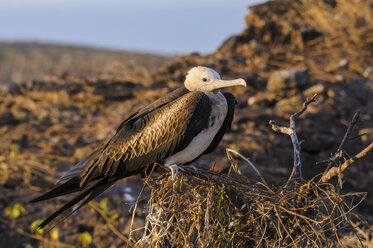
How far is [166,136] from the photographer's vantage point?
3.53 metres

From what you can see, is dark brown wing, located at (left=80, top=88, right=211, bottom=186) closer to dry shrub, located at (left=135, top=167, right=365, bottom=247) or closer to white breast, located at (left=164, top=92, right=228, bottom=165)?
white breast, located at (left=164, top=92, right=228, bottom=165)

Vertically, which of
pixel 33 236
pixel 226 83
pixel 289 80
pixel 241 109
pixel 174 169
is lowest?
pixel 33 236

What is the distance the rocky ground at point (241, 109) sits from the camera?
5.70 metres

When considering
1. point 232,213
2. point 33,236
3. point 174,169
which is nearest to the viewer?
point 232,213

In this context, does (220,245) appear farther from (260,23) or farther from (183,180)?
(260,23)

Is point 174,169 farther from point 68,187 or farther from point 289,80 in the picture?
point 289,80

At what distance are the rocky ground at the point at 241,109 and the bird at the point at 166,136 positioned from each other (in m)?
0.96

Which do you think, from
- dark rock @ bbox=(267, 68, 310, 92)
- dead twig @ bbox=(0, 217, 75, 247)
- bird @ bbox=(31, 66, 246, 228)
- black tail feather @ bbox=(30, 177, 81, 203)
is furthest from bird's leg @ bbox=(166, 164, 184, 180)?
dark rock @ bbox=(267, 68, 310, 92)

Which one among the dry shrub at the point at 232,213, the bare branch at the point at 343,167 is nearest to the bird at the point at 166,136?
the dry shrub at the point at 232,213

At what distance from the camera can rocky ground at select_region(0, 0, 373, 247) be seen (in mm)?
5699

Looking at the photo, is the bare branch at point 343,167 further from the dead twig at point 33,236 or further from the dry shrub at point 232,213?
the dead twig at point 33,236

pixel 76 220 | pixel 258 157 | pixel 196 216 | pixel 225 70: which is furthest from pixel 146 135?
pixel 225 70

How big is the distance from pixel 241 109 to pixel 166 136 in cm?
443

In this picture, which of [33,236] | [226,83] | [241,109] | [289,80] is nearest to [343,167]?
[226,83]
